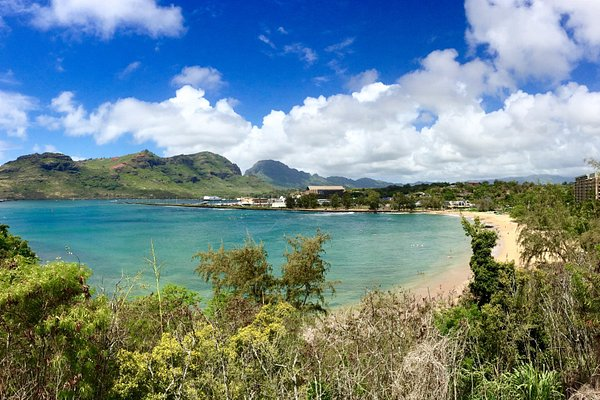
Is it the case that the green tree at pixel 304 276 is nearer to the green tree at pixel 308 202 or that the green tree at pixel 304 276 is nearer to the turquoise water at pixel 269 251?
the turquoise water at pixel 269 251

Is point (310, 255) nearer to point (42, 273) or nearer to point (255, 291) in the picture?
point (255, 291)

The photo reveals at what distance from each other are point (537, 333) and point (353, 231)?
3155 inches

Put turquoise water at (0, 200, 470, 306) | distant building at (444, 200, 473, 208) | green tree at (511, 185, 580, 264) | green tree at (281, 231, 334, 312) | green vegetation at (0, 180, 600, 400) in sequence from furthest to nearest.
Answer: distant building at (444, 200, 473, 208) → turquoise water at (0, 200, 470, 306) → green tree at (511, 185, 580, 264) → green tree at (281, 231, 334, 312) → green vegetation at (0, 180, 600, 400)

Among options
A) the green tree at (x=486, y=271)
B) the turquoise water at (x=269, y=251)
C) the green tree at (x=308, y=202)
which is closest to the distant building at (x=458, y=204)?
the green tree at (x=308, y=202)

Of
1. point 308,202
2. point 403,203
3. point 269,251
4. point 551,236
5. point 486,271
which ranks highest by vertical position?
point 486,271

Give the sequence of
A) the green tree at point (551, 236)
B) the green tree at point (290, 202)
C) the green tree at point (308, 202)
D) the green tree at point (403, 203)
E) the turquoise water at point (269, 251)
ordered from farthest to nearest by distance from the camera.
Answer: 1. the green tree at point (290, 202)
2. the green tree at point (308, 202)
3. the green tree at point (403, 203)
4. the turquoise water at point (269, 251)
5. the green tree at point (551, 236)

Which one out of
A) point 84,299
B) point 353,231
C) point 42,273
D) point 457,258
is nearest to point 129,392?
point 84,299

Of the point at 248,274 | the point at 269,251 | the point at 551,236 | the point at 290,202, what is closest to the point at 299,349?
the point at 248,274

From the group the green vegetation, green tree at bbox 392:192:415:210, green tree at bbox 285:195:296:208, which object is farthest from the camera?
green tree at bbox 285:195:296:208

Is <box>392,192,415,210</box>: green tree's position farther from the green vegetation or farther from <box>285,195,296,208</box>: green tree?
the green vegetation

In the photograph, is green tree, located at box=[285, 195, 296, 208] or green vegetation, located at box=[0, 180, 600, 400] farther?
green tree, located at box=[285, 195, 296, 208]

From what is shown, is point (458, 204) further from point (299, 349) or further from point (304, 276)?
point (299, 349)

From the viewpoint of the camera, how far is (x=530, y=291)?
12008 millimetres

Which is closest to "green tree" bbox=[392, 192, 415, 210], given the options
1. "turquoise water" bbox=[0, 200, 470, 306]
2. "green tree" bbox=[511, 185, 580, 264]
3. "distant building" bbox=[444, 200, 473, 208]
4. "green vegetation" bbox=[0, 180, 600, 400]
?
"distant building" bbox=[444, 200, 473, 208]
